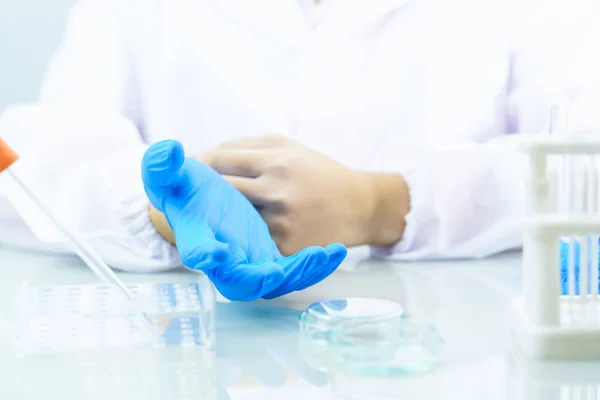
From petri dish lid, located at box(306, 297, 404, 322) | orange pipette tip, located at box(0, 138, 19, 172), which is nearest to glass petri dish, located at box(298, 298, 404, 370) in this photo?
petri dish lid, located at box(306, 297, 404, 322)

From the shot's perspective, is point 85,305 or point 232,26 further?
point 232,26

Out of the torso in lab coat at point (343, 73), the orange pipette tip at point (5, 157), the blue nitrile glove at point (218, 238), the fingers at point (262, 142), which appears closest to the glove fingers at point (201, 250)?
the blue nitrile glove at point (218, 238)

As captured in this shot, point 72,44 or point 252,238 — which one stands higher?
point 72,44

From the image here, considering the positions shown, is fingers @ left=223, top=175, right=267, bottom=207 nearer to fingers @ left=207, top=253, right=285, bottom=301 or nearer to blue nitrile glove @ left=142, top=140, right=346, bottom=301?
blue nitrile glove @ left=142, top=140, right=346, bottom=301

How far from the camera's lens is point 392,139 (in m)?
0.97

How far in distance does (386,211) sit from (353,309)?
0.29 m

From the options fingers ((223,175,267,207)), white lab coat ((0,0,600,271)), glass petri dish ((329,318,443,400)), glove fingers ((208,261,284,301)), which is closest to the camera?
glass petri dish ((329,318,443,400))

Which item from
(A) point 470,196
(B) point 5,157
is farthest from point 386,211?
(B) point 5,157

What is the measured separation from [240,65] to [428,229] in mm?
342

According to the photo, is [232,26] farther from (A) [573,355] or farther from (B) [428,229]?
(A) [573,355]

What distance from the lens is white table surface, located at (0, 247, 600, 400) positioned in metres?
0.42

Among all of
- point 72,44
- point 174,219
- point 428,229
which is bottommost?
point 428,229

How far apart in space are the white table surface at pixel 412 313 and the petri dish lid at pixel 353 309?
2 centimetres

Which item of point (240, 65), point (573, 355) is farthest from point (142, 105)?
point (573, 355)
